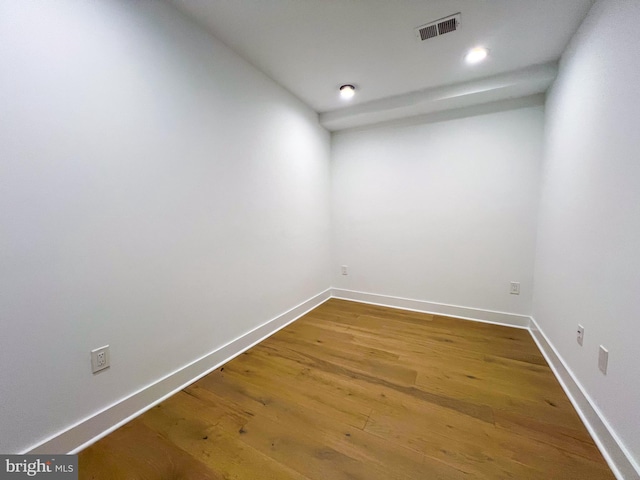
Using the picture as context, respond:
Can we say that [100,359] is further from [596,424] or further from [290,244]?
[596,424]

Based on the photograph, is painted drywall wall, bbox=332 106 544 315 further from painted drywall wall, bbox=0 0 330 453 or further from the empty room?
painted drywall wall, bbox=0 0 330 453

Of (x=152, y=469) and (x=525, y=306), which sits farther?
(x=525, y=306)

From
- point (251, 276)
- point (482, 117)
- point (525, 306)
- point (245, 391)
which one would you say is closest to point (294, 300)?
point (251, 276)

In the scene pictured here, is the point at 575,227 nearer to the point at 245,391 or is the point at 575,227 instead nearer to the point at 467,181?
the point at 467,181

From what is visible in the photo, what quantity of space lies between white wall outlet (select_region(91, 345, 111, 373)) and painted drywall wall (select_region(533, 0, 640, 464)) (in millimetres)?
2403

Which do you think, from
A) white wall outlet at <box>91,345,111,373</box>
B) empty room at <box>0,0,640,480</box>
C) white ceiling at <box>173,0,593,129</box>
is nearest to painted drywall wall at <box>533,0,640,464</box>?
empty room at <box>0,0,640,480</box>

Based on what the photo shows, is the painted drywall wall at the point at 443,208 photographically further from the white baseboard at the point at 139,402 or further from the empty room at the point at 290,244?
the white baseboard at the point at 139,402

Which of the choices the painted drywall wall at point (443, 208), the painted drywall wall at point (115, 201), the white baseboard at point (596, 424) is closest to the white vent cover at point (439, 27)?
the painted drywall wall at point (443, 208)

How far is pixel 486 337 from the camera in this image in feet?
7.68

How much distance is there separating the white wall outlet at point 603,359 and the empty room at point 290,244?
19 millimetres

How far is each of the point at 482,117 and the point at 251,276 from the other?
2813mm

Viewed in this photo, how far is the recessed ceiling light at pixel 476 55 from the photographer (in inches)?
75.9

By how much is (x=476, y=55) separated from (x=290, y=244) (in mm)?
2306

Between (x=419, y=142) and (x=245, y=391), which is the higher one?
(x=419, y=142)
